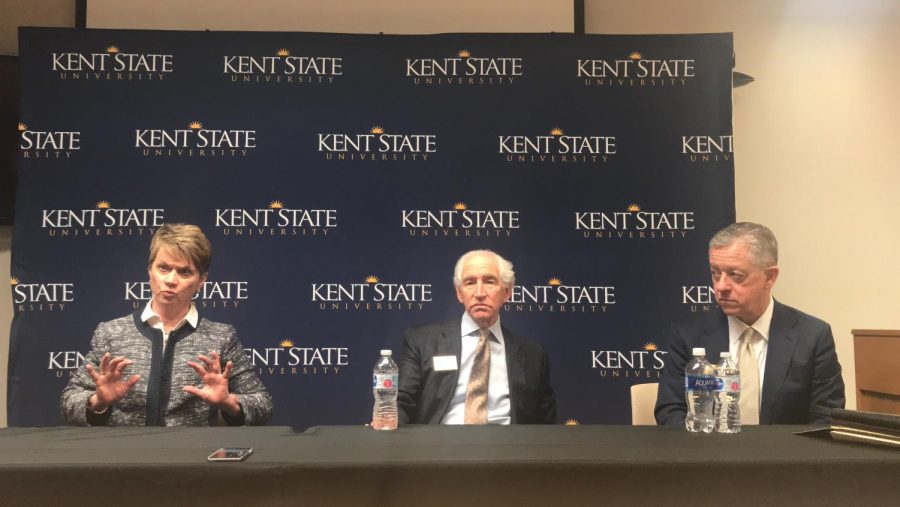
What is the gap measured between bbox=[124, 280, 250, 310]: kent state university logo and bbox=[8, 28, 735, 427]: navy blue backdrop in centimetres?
1

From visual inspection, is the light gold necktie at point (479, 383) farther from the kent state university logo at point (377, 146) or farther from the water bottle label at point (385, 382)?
the kent state university logo at point (377, 146)

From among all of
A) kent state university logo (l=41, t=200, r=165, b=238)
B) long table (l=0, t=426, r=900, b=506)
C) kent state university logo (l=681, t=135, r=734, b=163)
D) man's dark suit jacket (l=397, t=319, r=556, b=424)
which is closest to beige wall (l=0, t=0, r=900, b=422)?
kent state university logo (l=681, t=135, r=734, b=163)

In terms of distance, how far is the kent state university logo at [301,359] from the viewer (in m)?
3.52

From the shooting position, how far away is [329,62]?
366cm

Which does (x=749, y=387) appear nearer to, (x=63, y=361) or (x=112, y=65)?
(x=63, y=361)

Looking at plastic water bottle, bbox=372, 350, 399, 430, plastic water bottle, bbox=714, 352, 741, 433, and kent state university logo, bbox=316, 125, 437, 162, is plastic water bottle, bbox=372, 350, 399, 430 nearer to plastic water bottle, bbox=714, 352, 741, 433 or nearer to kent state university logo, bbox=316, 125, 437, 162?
plastic water bottle, bbox=714, 352, 741, 433

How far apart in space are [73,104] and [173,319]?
1661 millimetres

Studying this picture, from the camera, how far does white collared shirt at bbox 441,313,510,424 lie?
2777 millimetres

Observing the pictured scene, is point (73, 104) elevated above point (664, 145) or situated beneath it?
elevated above

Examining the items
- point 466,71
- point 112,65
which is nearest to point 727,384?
point 466,71

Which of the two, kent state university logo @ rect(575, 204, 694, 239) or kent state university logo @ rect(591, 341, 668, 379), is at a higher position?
kent state university logo @ rect(575, 204, 694, 239)

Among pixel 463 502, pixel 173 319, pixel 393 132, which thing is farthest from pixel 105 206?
pixel 463 502

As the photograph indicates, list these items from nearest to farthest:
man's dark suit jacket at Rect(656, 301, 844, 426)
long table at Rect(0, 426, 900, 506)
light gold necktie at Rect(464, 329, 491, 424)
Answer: long table at Rect(0, 426, 900, 506) < man's dark suit jacket at Rect(656, 301, 844, 426) < light gold necktie at Rect(464, 329, 491, 424)

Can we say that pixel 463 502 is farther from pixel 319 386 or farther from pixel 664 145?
pixel 664 145
